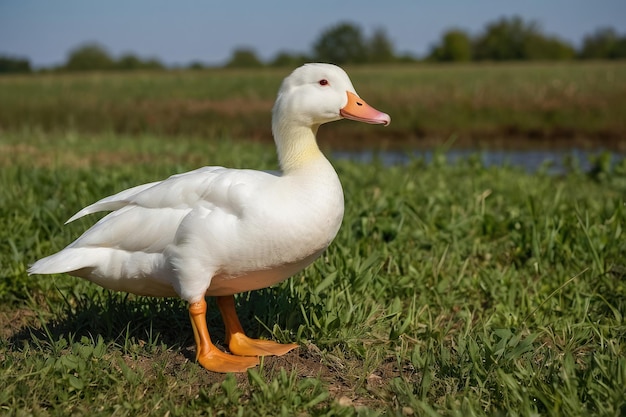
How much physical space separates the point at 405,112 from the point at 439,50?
239 feet

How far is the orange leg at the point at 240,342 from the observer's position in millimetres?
3129

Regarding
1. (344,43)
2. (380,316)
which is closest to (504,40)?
(344,43)

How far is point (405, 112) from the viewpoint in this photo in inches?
873

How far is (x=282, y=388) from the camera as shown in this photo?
8.68 ft

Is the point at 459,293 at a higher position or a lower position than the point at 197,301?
lower

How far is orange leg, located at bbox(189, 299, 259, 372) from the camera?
294cm

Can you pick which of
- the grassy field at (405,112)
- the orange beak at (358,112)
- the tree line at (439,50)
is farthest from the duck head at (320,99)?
the tree line at (439,50)

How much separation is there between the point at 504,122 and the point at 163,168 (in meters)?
15.8

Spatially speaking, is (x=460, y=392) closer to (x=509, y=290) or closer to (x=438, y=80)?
(x=509, y=290)

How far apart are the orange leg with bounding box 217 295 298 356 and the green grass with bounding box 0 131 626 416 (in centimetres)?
8

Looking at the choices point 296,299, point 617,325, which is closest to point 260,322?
point 296,299

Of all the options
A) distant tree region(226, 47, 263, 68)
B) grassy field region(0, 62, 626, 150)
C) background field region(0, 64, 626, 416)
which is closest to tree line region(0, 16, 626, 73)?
distant tree region(226, 47, 263, 68)

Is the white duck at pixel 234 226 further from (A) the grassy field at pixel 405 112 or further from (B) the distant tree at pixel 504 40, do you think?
(B) the distant tree at pixel 504 40

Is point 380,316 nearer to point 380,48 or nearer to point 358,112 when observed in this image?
point 358,112
